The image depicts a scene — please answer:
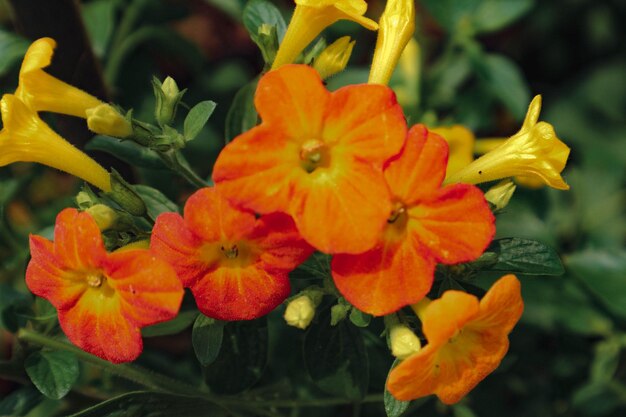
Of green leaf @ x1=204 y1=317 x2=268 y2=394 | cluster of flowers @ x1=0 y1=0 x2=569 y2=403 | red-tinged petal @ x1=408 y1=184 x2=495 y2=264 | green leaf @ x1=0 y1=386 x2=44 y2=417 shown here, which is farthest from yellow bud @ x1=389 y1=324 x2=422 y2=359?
green leaf @ x1=0 y1=386 x2=44 y2=417

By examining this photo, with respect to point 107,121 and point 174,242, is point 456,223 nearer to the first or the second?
point 174,242

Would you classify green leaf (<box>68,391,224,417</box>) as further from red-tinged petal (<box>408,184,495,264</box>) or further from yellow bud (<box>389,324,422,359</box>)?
red-tinged petal (<box>408,184,495,264</box>)

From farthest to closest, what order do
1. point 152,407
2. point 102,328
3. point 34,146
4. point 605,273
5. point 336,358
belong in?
1. point 605,273
2. point 336,358
3. point 152,407
4. point 34,146
5. point 102,328

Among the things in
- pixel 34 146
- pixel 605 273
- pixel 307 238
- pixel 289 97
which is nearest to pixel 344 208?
pixel 307 238

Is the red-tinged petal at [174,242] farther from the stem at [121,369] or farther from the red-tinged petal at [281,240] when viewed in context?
the stem at [121,369]

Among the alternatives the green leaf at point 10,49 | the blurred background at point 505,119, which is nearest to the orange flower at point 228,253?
the blurred background at point 505,119

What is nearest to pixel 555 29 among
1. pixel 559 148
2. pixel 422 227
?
pixel 559 148
